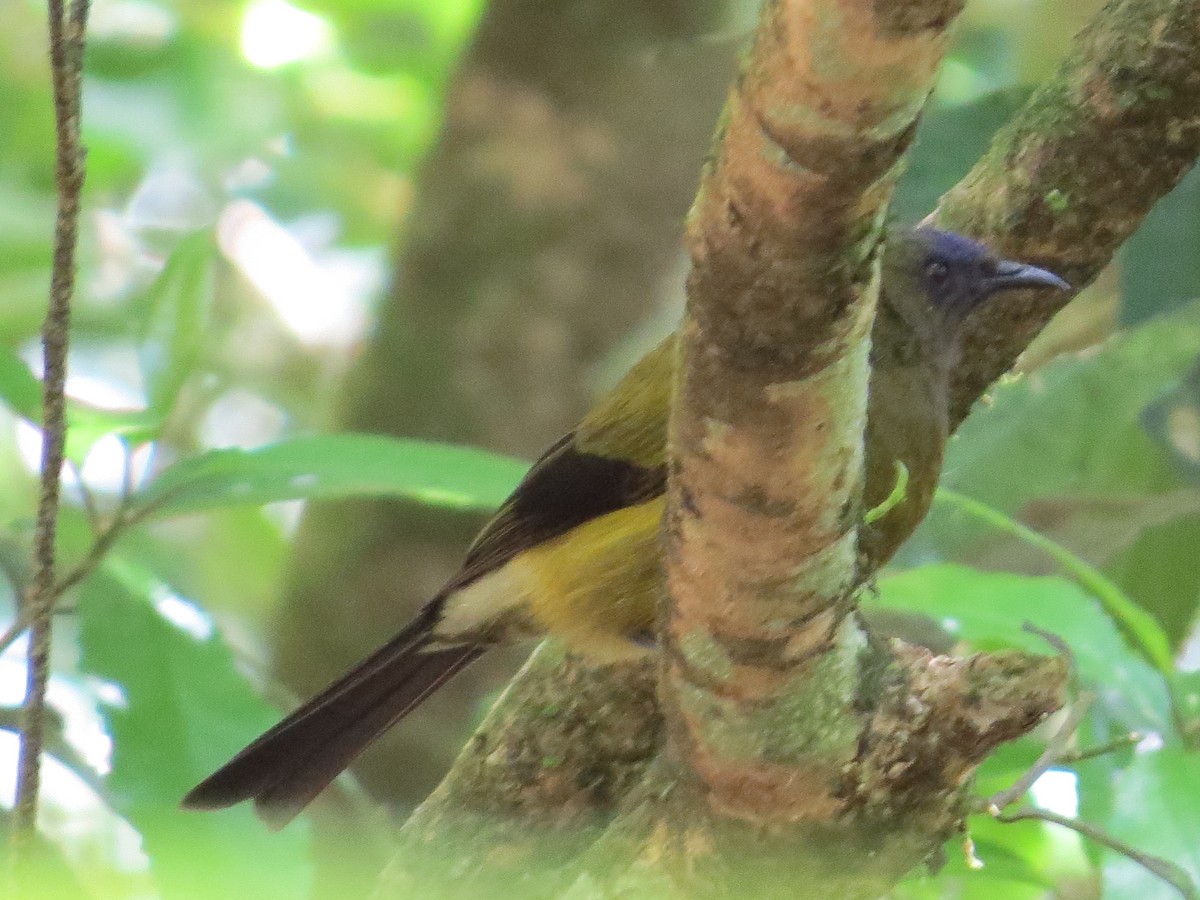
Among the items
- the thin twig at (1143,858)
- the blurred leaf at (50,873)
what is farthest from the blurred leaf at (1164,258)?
the blurred leaf at (50,873)

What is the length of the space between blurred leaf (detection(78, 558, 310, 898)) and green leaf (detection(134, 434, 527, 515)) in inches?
7.8

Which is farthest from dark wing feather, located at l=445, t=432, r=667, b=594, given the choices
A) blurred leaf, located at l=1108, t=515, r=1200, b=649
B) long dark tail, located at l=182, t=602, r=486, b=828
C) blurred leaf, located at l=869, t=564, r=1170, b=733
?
blurred leaf, located at l=1108, t=515, r=1200, b=649

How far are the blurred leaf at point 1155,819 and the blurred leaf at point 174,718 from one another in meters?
1.20

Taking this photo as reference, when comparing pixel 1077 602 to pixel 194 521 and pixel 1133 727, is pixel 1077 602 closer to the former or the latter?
pixel 1133 727

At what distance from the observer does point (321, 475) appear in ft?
8.38

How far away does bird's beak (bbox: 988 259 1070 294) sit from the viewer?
268cm

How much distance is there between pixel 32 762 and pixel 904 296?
170 centimetres

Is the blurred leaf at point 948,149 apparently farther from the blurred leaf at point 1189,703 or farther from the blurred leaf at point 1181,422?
the blurred leaf at point 1189,703

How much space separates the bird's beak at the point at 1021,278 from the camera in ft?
8.79

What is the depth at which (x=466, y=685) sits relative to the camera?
459 cm

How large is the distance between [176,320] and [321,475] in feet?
1.55

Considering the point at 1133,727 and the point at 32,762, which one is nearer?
the point at 32,762

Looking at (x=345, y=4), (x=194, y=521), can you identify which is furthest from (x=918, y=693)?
(x=194, y=521)

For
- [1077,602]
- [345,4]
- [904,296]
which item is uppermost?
[345,4]
